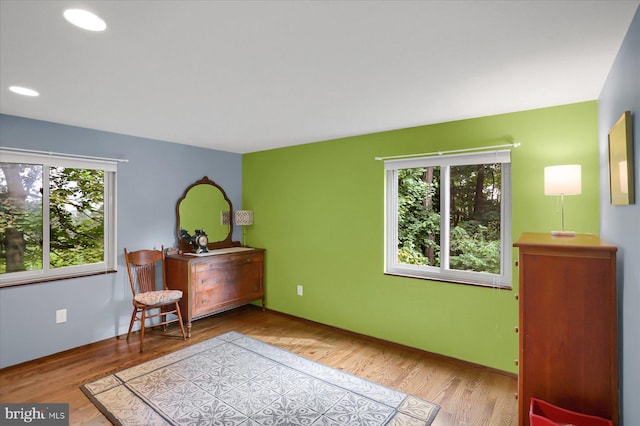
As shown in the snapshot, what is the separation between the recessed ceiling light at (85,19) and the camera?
144cm

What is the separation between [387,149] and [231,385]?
2.61m

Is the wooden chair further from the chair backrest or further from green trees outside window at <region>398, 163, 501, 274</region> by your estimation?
green trees outside window at <region>398, 163, 501, 274</region>

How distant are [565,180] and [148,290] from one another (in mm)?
4087

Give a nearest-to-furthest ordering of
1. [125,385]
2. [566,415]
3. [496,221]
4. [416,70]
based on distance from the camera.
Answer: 1. [566,415]
2. [416,70]
3. [125,385]
4. [496,221]

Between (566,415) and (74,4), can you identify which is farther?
(566,415)

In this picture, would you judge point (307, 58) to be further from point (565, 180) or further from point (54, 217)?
point (54, 217)

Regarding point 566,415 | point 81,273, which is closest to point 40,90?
point 81,273

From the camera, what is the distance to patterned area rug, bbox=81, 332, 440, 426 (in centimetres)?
233

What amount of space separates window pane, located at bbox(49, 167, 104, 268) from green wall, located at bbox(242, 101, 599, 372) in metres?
1.87

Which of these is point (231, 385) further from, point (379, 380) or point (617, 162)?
point (617, 162)

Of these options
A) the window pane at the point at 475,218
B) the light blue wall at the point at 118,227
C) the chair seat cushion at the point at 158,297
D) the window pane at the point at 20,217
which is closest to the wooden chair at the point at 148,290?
the chair seat cushion at the point at 158,297

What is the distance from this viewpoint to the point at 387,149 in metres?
3.61

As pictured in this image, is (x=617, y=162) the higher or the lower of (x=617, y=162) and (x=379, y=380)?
the higher

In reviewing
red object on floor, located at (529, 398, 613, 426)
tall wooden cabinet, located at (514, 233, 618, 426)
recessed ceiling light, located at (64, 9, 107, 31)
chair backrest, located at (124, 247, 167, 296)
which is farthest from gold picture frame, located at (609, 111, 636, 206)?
chair backrest, located at (124, 247, 167, 296)
